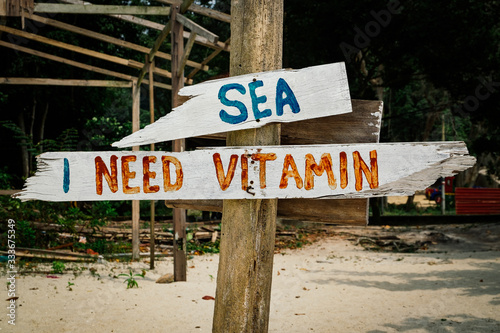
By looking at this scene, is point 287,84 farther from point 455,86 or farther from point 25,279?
point 455,86

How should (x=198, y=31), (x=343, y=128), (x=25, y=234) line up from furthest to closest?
1. (x=25, y=234)
2. (x=198, y=31)
3. (x=343, y=128)

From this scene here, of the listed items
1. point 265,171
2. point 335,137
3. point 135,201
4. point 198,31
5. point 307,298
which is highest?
point 198,31

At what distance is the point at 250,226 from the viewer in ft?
5.95

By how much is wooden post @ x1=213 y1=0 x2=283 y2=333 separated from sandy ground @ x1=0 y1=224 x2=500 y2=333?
2.83 meters

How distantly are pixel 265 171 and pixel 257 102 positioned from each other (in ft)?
0.89

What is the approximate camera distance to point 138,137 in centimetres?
179

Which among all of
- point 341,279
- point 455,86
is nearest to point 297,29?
point 455,86

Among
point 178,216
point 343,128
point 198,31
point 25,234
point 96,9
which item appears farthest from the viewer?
point 25,234

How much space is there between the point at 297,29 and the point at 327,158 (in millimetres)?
14509

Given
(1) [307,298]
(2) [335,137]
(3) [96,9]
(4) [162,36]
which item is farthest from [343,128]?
(4) [162,36]

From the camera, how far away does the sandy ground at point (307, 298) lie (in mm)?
4648

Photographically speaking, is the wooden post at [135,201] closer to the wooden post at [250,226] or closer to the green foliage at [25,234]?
the green foliage at [25,234]

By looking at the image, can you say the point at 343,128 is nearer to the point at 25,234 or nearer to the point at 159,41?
the point at 159,41

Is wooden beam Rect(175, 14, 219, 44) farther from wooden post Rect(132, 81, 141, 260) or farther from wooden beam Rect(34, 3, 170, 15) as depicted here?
wooden post Rect(132, 81, 141, 260)
